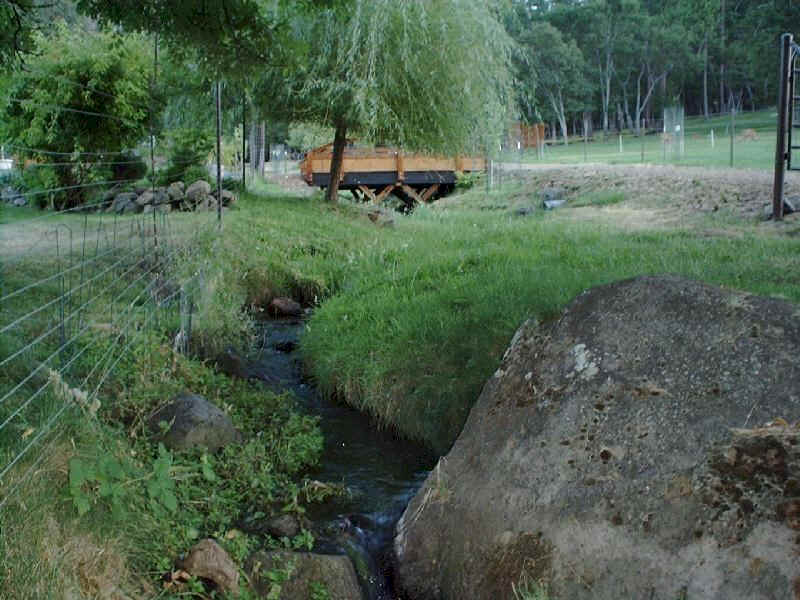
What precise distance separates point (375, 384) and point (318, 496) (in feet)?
5.31

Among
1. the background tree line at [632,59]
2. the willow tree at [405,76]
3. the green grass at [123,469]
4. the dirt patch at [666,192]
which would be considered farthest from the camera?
the background tree line at [632,59]

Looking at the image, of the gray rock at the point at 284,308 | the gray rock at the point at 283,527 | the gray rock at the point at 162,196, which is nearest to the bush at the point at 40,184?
the gray rock at the point at 162,196

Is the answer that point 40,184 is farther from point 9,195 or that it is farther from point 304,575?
point 304,575

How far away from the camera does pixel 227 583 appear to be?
12.3 feet

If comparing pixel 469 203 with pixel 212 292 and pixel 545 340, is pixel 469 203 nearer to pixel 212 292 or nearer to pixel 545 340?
pixel 212 292

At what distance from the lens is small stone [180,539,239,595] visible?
12.3ft

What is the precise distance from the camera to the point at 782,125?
11312mm

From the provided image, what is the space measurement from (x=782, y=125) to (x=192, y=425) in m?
9.15

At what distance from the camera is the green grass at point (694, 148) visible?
87.5 ft

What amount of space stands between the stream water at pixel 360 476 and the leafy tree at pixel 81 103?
27.6 feet

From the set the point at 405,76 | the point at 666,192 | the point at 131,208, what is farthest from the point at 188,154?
the point at 666,192

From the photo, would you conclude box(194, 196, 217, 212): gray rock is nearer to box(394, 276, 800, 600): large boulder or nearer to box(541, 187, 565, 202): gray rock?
box(541, 187, 565, 202): gray rock

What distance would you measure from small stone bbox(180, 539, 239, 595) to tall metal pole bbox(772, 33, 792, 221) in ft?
31.1

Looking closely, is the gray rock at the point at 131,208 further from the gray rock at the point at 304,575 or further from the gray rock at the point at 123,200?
the gray rock at the point at 304,575
